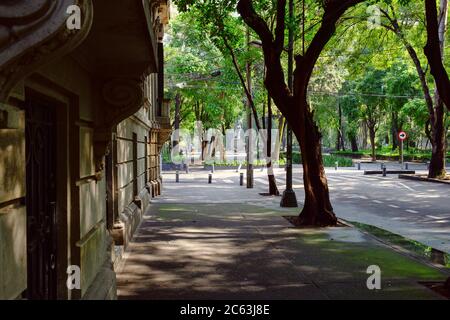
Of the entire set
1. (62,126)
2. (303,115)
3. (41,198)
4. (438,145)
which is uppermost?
(303,115)

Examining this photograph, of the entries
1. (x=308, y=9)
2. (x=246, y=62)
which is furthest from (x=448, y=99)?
(x=246, y=62)

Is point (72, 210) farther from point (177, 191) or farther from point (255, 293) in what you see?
point (177, 191)

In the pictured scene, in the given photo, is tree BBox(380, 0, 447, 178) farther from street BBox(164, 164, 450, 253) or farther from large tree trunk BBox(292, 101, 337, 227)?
large tree trunk BBox(292, 101, 337, 227)

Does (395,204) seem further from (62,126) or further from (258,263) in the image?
(62,126)

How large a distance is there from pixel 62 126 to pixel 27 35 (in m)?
2.53

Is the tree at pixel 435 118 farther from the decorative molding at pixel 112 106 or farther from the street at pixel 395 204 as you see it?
the decorative molding at pixel 112 106

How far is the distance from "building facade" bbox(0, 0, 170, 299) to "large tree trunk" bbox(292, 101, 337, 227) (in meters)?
7.28

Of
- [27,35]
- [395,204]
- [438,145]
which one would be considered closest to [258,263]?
[27,35]

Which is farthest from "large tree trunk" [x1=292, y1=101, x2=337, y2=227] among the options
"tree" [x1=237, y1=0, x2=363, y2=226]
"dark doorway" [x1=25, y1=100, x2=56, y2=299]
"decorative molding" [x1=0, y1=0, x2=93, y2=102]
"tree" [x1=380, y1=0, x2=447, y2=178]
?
"tree" [x1=380, y1=0, x2=447, y2=178]

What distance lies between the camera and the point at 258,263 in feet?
28.1

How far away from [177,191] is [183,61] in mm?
15654

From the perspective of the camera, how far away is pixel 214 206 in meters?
17.7

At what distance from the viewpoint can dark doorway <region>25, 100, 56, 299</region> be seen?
3.92m

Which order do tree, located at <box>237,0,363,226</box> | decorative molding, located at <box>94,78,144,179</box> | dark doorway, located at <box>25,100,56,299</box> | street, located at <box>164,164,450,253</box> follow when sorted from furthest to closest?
tree, located at <box>237,0,363,226</box> < street, located at <box>164,164,450,253</box> < decorative molding, located at <box>94,78,144,179</box> < dark doorway, located at <box>25,100,56,299</box>
